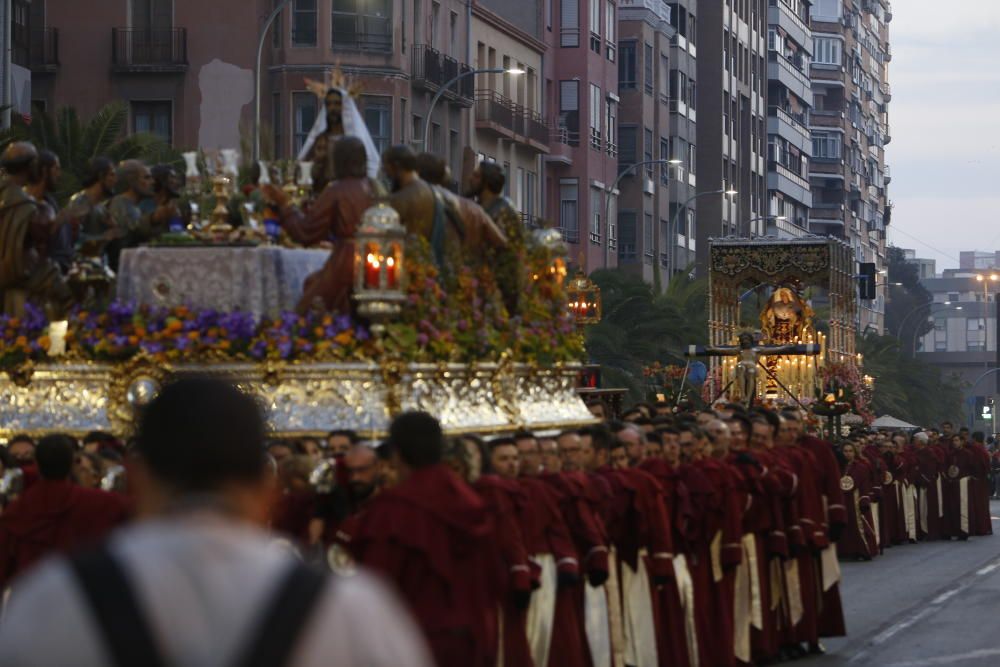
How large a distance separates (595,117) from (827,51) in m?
60.4

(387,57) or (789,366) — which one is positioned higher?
(387,57)

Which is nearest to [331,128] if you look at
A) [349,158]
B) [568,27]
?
[349,158]

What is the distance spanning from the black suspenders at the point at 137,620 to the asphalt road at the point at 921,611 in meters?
12.1

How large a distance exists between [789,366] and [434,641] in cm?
3090

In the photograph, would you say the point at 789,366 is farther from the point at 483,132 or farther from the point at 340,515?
the point at 340,515

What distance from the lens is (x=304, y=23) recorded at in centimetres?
4697

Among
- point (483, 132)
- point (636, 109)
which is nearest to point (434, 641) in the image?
point (483, 132)

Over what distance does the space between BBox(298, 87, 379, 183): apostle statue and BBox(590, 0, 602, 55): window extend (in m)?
50.1

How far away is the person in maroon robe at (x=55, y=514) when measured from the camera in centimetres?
998

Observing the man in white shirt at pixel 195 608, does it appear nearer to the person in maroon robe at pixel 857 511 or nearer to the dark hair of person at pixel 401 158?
the dark hair of person at pixel 401 158

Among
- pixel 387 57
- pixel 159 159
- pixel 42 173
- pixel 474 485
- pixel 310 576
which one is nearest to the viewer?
pixel 310 576

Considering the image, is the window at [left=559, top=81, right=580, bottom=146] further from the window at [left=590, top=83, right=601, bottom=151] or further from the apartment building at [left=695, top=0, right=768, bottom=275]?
the apartment building at [left=695, top=0, right=768, bottom=275]

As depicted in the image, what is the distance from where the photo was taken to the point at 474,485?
10.3 m

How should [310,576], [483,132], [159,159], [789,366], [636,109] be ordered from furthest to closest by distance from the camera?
1. [636,109]
2. [483,132]
3. [789,366]
4. [159,159]
5. [310,576]
